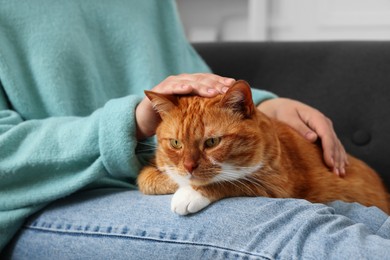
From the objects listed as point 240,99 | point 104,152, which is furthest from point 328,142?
point 104,152

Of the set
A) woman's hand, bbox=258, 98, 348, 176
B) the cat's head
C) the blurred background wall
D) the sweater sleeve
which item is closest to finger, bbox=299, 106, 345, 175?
woman's hand, bbox=258, 98, 348, 176

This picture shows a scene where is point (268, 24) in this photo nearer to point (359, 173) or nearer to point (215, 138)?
point (359, 173)

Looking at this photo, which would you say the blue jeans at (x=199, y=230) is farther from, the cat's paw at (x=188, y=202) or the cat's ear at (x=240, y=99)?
the cat's ear at (x=240, y=99)

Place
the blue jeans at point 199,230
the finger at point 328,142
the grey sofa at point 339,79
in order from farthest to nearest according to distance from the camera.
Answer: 1. the grey sofa at point 339,79
2. the finger at point 328,142
3. the blue jeans at point 199,230

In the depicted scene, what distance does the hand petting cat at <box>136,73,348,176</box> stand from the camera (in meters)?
1.01

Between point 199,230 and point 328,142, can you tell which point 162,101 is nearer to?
point 199,230

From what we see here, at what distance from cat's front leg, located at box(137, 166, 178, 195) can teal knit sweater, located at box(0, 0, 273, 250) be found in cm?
5

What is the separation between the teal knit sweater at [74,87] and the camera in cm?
103

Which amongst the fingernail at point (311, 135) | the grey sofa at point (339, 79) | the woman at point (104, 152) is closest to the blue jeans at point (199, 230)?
the woman at point (104, 152)

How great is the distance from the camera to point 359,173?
1255 millimetres

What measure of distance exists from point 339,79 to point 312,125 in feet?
1.19

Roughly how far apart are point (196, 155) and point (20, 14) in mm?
650

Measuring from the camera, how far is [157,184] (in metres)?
1.07

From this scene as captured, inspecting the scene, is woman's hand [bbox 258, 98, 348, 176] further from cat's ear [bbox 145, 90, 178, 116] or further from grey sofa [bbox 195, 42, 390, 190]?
cat's ear [bbox 145, 90, 178, 116]
